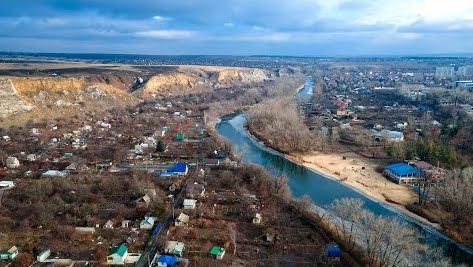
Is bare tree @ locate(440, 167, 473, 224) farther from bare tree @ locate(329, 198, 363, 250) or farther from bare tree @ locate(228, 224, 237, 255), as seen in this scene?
bare tree @ locate(228, 224, 237, 255)

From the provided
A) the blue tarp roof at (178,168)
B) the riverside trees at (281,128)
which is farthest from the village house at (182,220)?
the riverside trees at (281,128)

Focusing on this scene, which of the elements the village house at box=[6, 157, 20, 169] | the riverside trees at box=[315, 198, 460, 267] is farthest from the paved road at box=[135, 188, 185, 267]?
the village house at box=[6, 157, 20, 169]

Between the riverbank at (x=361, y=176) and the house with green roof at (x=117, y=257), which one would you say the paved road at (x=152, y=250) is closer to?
the house with green roof at (x=117, y=257)

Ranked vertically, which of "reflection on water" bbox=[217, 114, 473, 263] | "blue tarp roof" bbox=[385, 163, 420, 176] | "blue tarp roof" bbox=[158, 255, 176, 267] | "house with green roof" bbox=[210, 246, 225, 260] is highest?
"blue tarp roof" bbox=[158, 255, 176, 267]

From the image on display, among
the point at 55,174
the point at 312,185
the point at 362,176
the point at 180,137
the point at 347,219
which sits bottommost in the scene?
the point at 312,185

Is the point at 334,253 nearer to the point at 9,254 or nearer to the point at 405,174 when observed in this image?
the point at 405,174

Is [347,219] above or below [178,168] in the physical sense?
below

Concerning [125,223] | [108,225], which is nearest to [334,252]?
[125,223]
